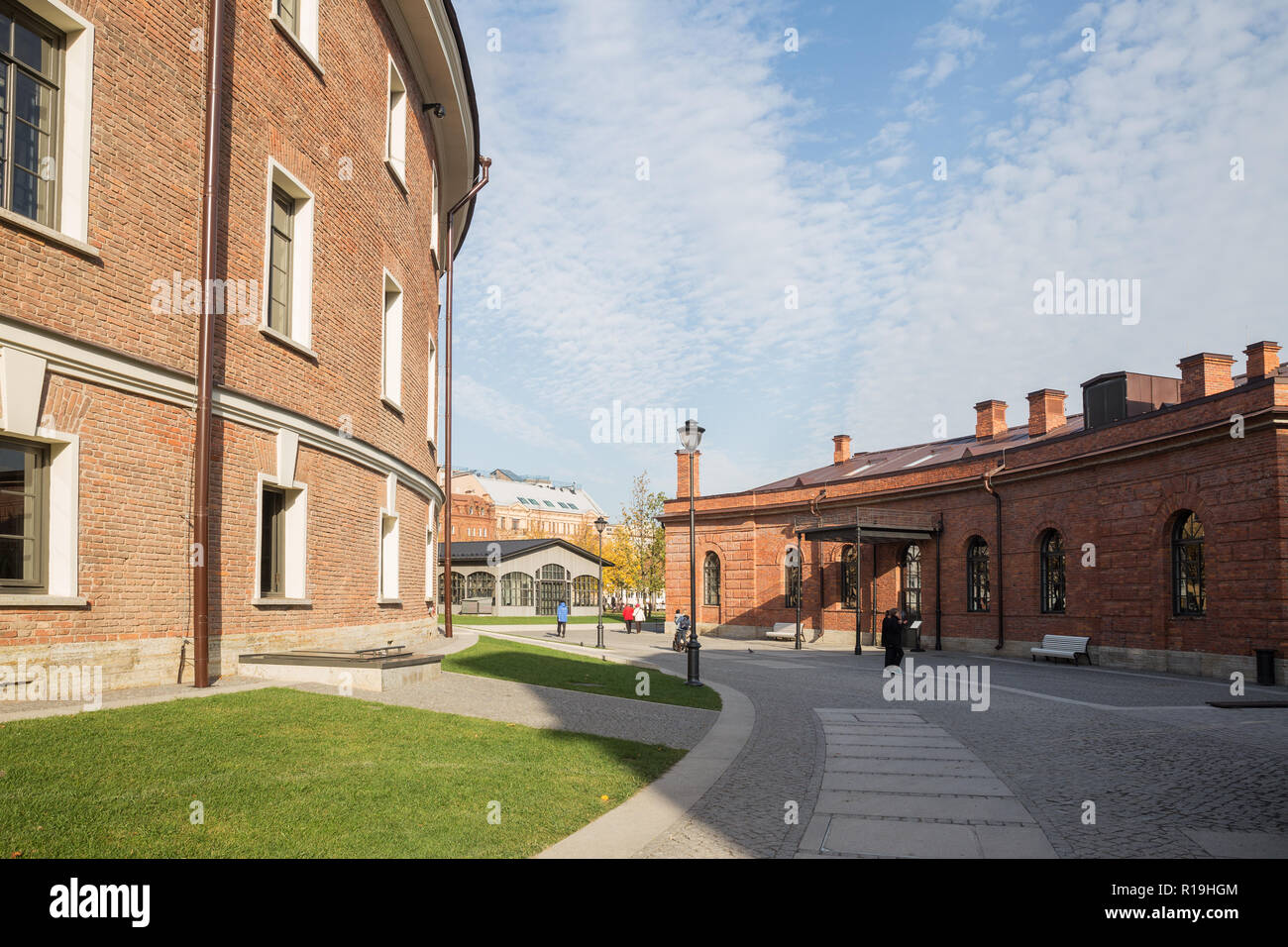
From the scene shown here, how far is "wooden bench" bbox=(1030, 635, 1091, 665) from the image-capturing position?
2361 centimetres

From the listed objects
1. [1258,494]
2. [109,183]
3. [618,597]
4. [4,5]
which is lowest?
[618,597]

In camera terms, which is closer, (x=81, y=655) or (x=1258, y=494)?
(x=81, y=655)

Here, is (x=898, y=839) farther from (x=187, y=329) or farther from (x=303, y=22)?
(x=303, y=22)

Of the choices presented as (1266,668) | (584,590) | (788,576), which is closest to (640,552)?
(584,590)

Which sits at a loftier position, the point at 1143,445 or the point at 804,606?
the point at 1143,445

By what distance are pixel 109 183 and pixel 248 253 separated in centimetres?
226

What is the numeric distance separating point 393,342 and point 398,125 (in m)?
4.01

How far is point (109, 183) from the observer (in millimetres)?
8812

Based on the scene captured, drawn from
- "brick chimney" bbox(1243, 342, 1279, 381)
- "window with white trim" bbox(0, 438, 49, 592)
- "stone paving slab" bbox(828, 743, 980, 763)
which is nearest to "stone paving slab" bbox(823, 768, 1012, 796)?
"stone paving slab" bbox(828, 743, 980, 763)

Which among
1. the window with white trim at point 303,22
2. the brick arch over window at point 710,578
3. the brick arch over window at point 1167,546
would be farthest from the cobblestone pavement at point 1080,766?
the brick arch over window at point 710,578

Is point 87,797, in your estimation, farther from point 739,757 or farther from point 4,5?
point 4,5

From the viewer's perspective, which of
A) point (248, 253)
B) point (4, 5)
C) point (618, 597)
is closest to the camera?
point (4, 5)
